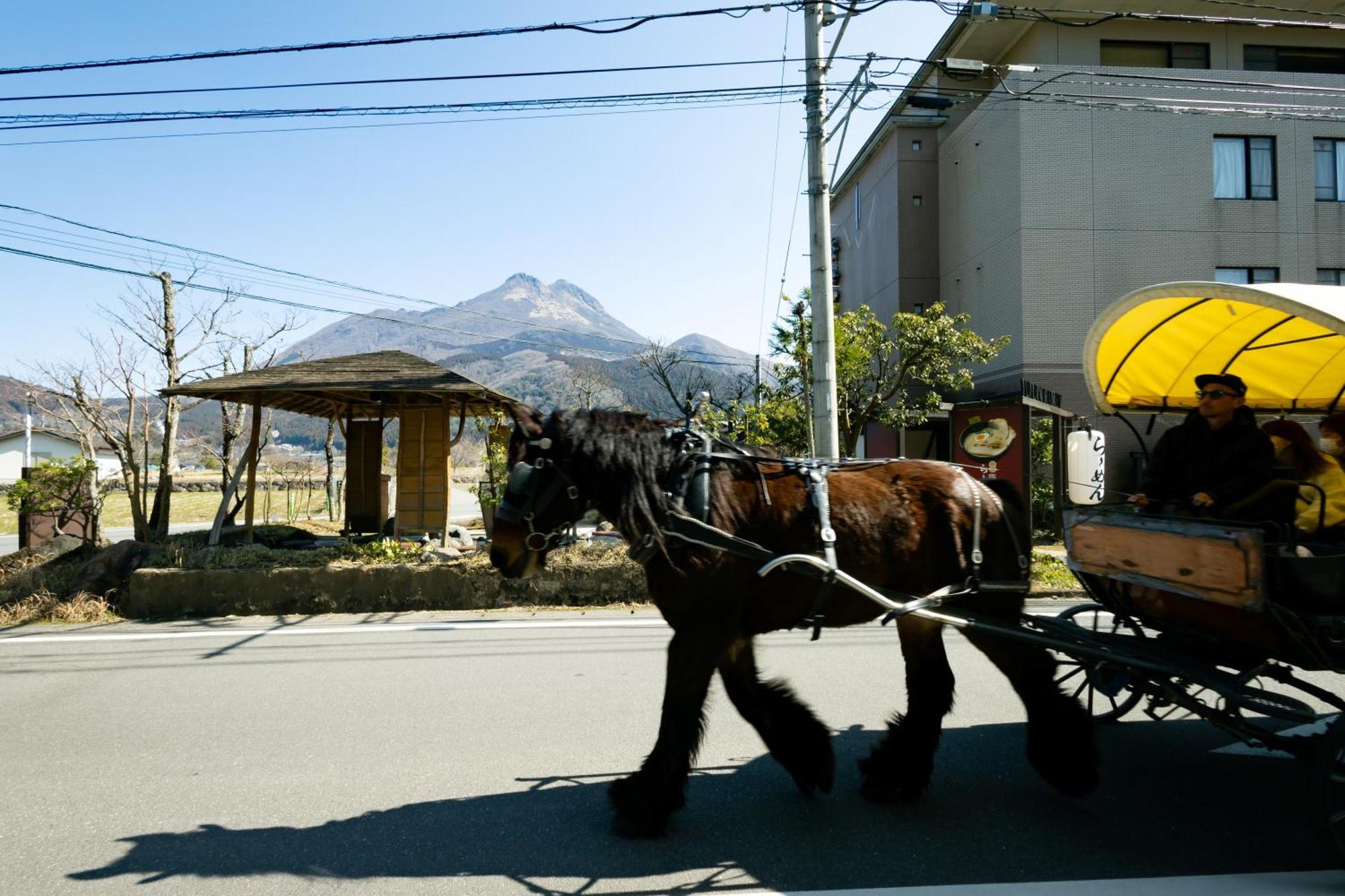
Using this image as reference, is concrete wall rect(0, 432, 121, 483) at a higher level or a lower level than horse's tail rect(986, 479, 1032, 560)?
higher

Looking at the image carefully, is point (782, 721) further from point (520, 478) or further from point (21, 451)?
point (21, 451)

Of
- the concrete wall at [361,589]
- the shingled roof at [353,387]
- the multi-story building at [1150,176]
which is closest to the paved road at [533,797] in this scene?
the concrete wall at [361,589]

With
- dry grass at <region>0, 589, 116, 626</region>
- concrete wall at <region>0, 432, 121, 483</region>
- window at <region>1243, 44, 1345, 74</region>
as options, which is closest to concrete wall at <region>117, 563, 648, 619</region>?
dry grass at <region>0, 589, 116, 626</region>

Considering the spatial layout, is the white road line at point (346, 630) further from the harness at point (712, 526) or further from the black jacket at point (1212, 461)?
the black jacket at point (1212, 461)

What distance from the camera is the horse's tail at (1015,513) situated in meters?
4.04

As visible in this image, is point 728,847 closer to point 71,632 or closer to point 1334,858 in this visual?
point 1334,858

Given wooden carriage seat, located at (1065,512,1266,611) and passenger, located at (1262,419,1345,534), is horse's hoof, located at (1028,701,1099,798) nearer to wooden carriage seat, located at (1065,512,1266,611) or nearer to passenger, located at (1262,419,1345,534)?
wooden carriage seat, located at (1065,512,1266,611)

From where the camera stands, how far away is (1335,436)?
3.86 m

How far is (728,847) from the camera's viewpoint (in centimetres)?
330

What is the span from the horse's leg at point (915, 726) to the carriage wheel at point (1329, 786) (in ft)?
4.59

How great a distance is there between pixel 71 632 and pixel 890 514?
7976 mm

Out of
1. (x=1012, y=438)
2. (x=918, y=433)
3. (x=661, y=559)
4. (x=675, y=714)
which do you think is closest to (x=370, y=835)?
(x=675, y=714)

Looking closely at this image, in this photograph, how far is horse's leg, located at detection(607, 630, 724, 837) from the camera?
11.0 ft

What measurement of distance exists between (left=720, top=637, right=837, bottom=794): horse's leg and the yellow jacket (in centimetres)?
243
